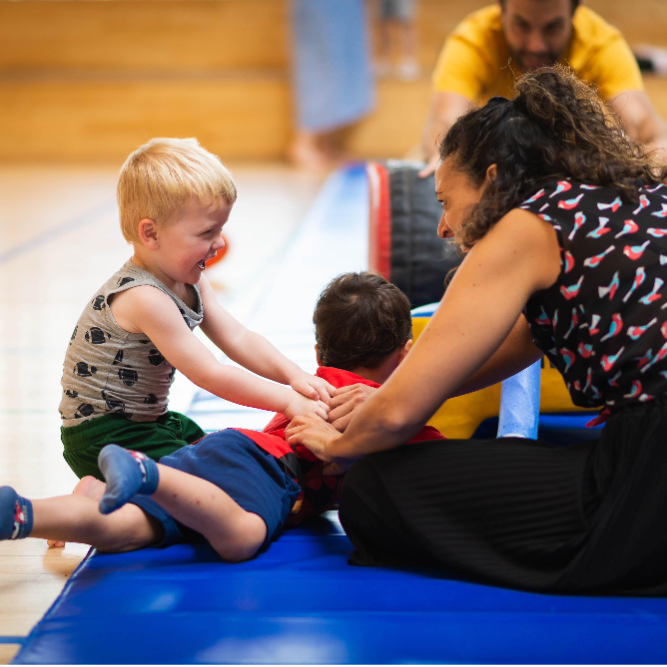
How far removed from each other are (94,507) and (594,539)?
750mm

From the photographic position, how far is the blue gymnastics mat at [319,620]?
3.43 ft

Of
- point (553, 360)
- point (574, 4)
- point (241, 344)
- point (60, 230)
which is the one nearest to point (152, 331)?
point (241, 344)

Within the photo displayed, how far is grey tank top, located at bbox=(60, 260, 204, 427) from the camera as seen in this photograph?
59.9 inches

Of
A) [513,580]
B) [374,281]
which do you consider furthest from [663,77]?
[513,580]

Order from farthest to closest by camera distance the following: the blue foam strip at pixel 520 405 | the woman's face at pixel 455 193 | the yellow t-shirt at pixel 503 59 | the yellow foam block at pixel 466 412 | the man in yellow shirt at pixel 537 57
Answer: the yellow t-shirt at pixel 503 59 < the man in yellow shirt at pixel 537 57 < the yellow foam block at pixel 466 412 < the blue foam strip at pixel 520 405 < the woman's face at pixel 455 193

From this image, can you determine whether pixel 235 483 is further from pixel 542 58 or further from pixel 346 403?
pixel 542 58

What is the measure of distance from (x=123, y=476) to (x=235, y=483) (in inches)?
9.1

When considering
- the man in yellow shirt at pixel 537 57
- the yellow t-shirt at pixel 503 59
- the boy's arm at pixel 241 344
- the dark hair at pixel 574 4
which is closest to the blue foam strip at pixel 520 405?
the boy's arm at pixel 241 344

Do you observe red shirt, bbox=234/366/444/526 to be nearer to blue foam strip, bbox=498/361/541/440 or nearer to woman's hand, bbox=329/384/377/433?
woman's hand, bbox=329/384/377/433

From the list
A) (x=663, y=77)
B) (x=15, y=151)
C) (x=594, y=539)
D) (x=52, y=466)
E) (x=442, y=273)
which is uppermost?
(x=663, y=77)

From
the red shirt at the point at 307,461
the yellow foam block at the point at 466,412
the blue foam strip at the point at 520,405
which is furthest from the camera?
the yellow foam block at the point at 466,412

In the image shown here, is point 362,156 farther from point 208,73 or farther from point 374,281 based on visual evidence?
point 374,281

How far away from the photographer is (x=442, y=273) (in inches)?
99.2

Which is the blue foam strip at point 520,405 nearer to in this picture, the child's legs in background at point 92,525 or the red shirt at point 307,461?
the red shirt at point 307,461
